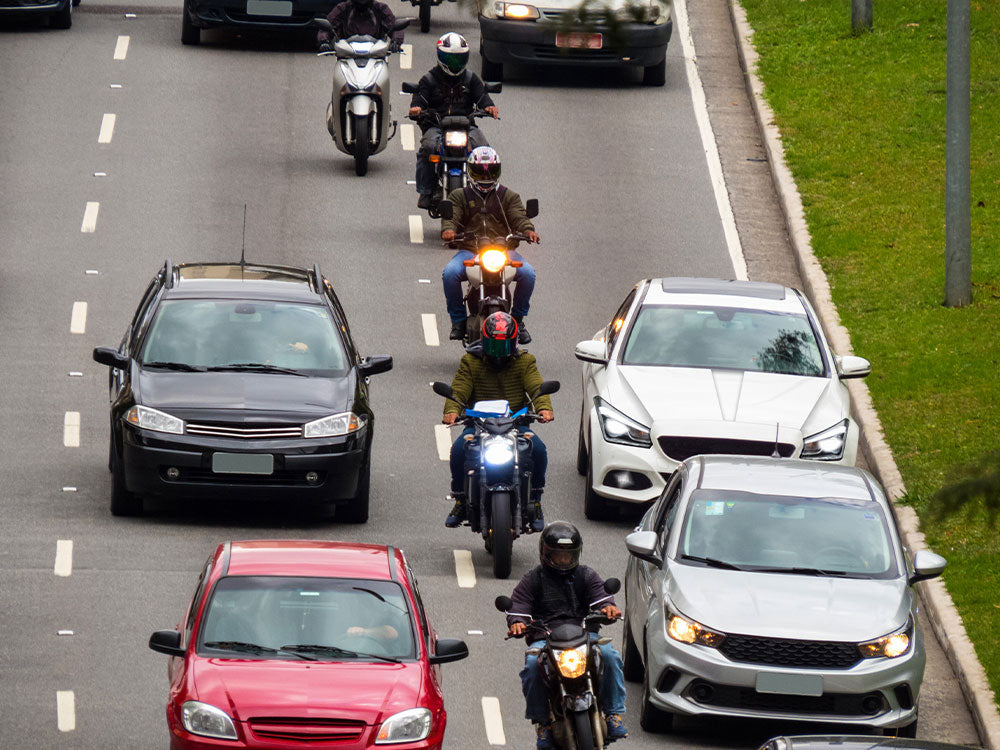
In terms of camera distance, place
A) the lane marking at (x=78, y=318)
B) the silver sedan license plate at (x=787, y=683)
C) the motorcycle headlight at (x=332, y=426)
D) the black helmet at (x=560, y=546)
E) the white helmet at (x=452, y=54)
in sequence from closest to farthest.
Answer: the black helmet at (x=560, y=546), the silver sedan license plate at (x=787, y=683), the motorcycle headlight at (x=332, y=426), the lane marking at (x=78, y=318), the white helmet at (x=452, y=54)

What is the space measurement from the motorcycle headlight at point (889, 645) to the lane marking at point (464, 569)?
157 inches

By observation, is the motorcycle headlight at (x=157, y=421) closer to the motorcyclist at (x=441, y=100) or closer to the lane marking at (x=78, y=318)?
the lane marking at (x=78, y=318)

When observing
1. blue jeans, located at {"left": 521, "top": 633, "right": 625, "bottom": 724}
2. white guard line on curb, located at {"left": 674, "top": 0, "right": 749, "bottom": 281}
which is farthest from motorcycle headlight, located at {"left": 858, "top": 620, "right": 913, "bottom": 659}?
white guard line on curb, located at {"left": 674, "top": 0, "right": 749, "bottom": 281}

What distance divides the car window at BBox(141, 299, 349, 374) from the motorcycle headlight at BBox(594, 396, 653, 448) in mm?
2076

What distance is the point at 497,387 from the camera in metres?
16.8

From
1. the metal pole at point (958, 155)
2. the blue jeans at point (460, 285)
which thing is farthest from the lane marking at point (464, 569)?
the metal pole at point (958, 155)

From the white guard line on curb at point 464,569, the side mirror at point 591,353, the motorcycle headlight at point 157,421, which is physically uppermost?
the side mirror at point 591,353

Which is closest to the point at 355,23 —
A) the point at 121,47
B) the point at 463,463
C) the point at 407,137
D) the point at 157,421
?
the point at 407,137

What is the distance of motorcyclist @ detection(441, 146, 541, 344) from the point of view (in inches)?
833

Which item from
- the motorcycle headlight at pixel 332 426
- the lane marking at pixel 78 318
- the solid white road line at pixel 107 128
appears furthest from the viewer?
the solid white road line at pixel 107 128

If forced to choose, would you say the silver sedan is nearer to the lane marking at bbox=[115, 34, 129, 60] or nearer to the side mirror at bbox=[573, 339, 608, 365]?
the side mirror at bbox=[573, 339, 608, 365]

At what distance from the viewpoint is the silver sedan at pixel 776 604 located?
12586mm

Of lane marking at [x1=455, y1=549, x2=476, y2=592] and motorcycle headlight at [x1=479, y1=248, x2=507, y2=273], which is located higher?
motorcycle headlight at [x1=479, y1=248, x2=507, y2=273]

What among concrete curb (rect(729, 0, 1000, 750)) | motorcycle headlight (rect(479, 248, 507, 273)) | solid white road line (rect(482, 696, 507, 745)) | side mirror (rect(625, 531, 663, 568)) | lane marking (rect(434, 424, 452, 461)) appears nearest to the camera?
solid white road line (rect(482, 696, 507, 745))
